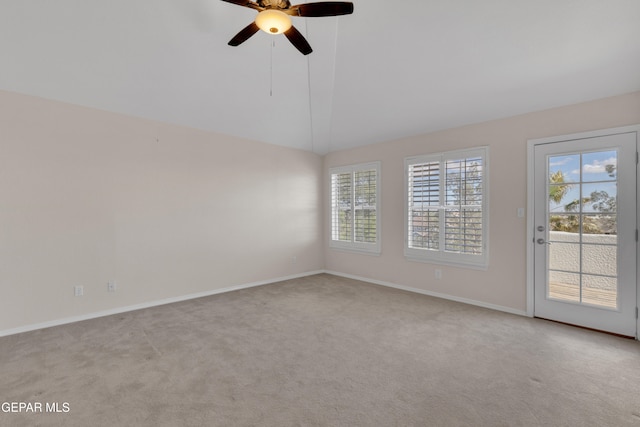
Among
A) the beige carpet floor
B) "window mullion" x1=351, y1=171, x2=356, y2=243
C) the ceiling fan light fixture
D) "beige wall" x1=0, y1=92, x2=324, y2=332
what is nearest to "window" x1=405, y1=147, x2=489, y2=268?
the beige carpet floor

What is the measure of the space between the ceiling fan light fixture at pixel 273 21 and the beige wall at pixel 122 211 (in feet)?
8.82

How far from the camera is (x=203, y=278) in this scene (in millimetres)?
4449

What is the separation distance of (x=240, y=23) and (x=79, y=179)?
2619mm

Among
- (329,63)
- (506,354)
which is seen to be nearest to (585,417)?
(506,354)

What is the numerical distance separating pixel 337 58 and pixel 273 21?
1526mm

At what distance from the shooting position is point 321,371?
235cm

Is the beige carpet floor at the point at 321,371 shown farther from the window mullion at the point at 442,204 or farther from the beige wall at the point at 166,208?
the window mullion at the point at 442,204

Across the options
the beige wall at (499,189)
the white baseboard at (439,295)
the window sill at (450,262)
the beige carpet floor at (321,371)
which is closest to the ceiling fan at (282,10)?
the beige carpet floor at (321,371)

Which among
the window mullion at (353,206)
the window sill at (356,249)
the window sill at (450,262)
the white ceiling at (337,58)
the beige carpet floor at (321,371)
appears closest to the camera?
the beige carpet floor at (321,371)

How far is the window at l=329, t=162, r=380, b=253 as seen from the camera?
528 centimetres

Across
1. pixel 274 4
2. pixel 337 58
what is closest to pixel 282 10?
pixel 274 4

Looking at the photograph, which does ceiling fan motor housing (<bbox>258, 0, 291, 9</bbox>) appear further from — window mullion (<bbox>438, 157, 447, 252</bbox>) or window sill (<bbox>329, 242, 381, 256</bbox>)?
window sill (<bbox>329, 242, 381, 256</bbox>)

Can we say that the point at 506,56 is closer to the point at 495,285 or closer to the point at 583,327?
the point at 495,285

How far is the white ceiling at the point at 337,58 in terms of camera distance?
8.26 ft
